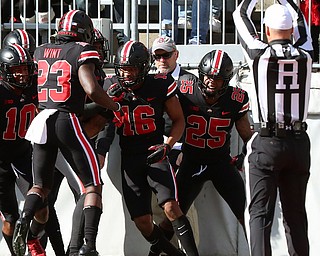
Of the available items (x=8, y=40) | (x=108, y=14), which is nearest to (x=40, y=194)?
(x=8, y=40)

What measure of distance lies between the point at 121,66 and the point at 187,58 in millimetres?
1479

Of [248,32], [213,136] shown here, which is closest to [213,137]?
[213,136]

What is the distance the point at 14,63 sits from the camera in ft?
23.2

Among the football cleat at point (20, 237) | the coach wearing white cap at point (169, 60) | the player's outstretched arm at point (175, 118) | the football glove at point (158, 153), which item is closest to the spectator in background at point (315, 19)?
the coach wearing white cap at point (169, 60)

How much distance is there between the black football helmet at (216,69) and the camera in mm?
7164

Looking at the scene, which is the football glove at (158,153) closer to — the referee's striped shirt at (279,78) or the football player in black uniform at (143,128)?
the football player in black uniform at (143,128)

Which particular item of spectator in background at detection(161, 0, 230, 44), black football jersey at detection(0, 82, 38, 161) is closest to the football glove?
black football jersey at detection(0, 82, 38, 161)

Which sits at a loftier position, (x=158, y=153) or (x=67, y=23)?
(x=67, y=23)

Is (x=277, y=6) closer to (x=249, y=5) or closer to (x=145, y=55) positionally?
(x=249, y=5)

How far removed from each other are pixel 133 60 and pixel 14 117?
3.49 feet

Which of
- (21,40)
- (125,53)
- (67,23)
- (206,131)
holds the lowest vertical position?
(206,131)

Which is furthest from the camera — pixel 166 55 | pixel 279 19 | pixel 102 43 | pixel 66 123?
pixel 166 55

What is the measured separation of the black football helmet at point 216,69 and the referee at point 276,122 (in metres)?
0.75

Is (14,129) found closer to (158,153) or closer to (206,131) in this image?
(158,153)
